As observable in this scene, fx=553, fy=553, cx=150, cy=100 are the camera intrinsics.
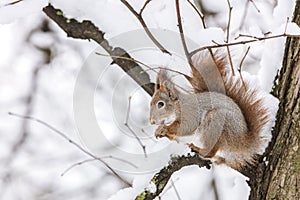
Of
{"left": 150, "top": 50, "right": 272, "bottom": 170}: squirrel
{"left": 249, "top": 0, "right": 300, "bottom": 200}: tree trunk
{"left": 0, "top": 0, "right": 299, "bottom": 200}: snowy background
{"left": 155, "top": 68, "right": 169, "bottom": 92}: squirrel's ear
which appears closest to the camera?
{"left": 249, "top": 0, "right": 300, "bottom": 200}: tree trunk

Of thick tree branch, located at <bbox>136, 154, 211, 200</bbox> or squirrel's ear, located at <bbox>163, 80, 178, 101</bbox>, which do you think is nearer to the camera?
thick tree branch, located at <bbox>136, 154, 211, 200</bbox>

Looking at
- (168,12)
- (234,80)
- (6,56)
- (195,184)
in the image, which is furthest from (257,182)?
(6,56)

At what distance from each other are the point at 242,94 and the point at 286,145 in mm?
177

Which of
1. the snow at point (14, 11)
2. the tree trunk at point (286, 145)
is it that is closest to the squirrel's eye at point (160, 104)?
the tree trunk at point (286, 145)

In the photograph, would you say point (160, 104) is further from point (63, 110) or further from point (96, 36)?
point (63, 110)

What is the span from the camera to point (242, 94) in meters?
1.34

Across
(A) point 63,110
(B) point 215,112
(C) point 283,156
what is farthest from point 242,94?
(A) point 63,110

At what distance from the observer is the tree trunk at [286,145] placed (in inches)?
47.8

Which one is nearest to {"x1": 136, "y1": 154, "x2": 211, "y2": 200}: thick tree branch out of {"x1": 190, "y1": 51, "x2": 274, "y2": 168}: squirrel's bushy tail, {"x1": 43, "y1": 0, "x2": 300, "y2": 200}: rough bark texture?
{"x1": 43, "y1": 0, "x2": 300, "y2": 200}: rough bark texture

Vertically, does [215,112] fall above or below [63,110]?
below

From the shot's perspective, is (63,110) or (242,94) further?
(63,110)

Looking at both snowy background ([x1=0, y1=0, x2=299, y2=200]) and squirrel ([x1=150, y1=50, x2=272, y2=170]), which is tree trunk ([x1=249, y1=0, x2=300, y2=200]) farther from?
snowy background ([x1=0, y1=0, x2=299, y2=200])

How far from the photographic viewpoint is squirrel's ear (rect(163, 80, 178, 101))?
4.75ft

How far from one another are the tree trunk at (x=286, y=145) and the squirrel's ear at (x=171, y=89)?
0.91 feet
